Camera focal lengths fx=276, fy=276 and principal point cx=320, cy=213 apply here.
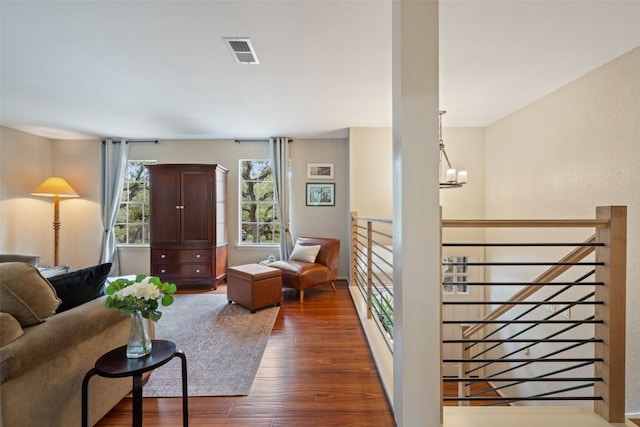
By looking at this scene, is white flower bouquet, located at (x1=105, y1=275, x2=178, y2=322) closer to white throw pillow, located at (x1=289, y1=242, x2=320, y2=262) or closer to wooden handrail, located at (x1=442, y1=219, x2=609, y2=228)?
wooden handrail, located at (x1=442, y1=219, x2=609, y2=228)

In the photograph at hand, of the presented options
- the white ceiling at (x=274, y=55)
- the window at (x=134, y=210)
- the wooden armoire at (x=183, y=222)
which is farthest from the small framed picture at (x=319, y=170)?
the window at (x=134, y=210)

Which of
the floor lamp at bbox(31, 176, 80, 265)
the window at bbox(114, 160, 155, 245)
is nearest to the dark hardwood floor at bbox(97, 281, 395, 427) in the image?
the window at bbox(114, 160, 155, 245)

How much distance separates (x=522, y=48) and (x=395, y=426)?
2873 mm

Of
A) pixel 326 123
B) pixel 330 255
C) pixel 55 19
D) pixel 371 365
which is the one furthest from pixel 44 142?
pixel 371 365

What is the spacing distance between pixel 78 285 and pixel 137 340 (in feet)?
2.04

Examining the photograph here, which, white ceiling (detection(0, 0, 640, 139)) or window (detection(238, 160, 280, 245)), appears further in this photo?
window (detection(238, 160, 280, 245))

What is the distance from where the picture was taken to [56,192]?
14.4ft

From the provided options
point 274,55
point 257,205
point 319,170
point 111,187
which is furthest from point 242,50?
point 111,187

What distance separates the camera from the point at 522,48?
2.21m

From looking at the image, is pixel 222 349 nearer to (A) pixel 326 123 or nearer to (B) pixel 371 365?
(B) pixel 371 365

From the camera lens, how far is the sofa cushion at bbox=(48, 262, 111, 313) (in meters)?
1.55

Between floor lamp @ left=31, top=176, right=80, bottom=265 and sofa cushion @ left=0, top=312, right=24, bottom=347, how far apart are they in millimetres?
4341

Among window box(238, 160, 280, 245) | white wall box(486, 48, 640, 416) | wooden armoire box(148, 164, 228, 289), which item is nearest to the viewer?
white wall box(486, 48, 640, 416)

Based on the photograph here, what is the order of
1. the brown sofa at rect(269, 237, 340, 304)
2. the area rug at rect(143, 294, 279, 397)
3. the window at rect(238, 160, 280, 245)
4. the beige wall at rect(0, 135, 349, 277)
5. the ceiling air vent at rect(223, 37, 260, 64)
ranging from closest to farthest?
the area rug at rect(143, 294, 279, 397) → the ceiling air vent at rect(223, 37, 260, 64) → the brown sofa at rect(269, 237, 340, 304) → the beige wall at rect(0, 135, 349, 277) → the window at rect(238, 160, 280, 245)
